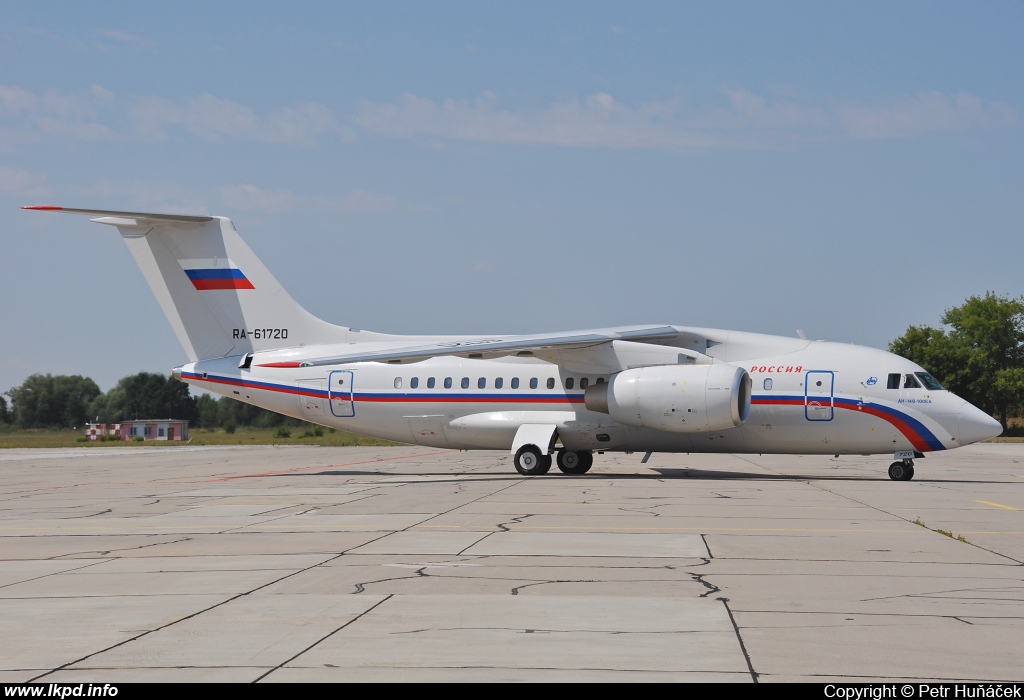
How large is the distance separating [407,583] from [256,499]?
9082 mm

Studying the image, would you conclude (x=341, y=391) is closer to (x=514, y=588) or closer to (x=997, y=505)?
(x=997, y=505)

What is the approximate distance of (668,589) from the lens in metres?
7.75

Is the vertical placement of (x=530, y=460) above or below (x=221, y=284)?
below

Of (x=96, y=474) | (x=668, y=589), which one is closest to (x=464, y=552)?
(x=668, y=589)

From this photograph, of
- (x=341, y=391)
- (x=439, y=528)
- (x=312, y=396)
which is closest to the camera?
(x=439, y=528)

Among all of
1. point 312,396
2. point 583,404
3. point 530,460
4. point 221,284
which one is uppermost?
point 221,284

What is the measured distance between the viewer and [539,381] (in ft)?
74.3

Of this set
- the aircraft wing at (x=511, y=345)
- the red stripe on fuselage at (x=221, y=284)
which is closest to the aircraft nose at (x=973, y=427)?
the aircraft wing at (x=511, y=345)

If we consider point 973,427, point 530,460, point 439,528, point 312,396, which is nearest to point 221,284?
point 312,396

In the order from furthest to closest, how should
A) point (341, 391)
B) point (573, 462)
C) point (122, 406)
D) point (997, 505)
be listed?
point (122, 406) → point (341, 391) → point (573, 462) → point (997, 505)

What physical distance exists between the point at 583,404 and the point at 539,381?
1158mm

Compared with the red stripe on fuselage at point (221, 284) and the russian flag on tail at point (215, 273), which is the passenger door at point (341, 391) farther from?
the russian flag on tail at point (215, 273)

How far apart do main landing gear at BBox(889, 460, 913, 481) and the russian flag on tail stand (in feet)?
50.0
